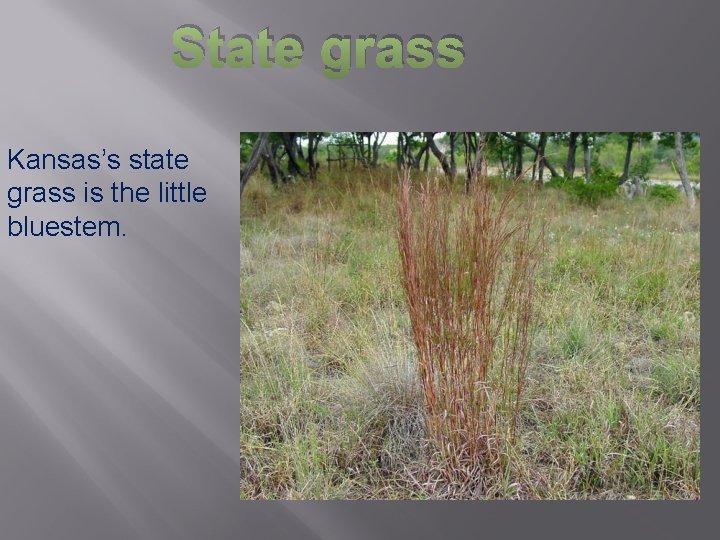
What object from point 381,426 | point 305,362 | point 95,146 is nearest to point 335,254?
point 305,362

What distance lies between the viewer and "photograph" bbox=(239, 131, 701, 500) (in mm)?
2596

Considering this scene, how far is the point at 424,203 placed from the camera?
2469mm

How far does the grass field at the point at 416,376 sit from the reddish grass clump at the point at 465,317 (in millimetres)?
124

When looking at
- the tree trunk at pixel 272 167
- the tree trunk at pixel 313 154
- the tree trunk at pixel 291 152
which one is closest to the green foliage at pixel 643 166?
the tree trunk at pixel 313 154

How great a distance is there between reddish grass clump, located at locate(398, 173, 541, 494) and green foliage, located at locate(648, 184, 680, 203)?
4.08 m

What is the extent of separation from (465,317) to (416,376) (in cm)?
51

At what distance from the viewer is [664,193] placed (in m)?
6.46

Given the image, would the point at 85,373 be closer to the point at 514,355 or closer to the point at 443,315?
the point at 443,315

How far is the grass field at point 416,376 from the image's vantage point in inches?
Result: 117

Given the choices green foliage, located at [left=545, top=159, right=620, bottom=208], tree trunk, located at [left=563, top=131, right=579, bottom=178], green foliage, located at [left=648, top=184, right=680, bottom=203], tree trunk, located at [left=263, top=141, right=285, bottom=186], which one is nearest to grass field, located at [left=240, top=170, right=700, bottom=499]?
green foliage, located at [left=545, top=159, right=620, bottom=208]

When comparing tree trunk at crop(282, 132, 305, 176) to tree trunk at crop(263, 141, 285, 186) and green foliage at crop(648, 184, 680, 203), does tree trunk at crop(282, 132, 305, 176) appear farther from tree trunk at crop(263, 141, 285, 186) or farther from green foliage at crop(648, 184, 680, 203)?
green foliage at crop(648, 184, 680, 203)

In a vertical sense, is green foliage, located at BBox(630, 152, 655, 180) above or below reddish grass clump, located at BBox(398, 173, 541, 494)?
above

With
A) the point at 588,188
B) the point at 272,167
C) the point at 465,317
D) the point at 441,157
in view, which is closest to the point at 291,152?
the point at 272,167

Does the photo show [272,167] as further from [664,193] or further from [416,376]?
[416,376]
